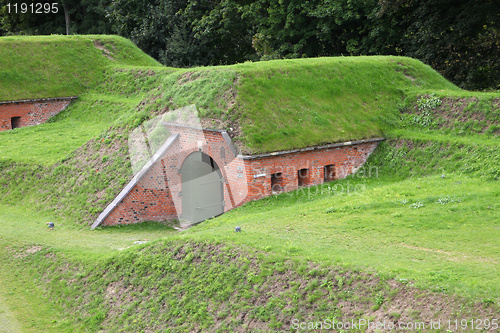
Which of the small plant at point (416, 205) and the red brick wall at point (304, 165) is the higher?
the red brick wall at point (304, 165)

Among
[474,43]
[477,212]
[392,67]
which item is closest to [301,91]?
[392,67]

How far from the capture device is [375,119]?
753 inches

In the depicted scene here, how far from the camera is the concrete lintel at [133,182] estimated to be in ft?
57.4

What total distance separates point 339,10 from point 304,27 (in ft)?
10.4

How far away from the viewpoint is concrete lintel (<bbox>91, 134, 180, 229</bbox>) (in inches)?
688

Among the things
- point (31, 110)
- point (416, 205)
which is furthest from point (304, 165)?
point (31, 110)

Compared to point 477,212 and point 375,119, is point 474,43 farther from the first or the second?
point 477,212

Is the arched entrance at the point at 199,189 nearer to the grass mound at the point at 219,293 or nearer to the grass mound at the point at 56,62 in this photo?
the grass mound at the point at 219,293

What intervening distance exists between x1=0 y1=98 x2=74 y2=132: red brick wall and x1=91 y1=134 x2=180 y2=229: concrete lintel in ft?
46.0

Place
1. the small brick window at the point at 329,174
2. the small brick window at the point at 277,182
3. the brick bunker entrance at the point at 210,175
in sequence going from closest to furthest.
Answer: the brick bunker entrance at the point at 210,175 → the small brick window at the point at 277,182 → the small brick window at the point at 329,174

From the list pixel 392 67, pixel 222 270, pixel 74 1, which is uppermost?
pixel 74 1

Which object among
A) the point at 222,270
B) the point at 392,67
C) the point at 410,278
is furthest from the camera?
the point at 392,67

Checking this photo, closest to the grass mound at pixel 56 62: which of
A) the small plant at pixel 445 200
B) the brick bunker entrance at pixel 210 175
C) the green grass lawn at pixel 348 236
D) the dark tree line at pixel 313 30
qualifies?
the dark tree line at pixel 313 30

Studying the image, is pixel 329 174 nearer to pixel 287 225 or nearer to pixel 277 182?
pixel 277 182
